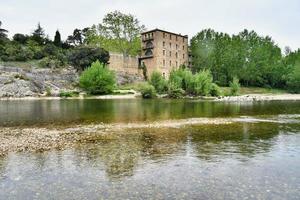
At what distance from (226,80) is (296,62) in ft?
85.8

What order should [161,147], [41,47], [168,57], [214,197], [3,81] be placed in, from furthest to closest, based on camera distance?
[168,57] → [41,47] → [3,81] → [161,147] → [214,197]

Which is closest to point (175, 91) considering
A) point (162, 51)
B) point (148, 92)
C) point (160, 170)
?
point (148, 92)

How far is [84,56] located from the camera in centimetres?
9794

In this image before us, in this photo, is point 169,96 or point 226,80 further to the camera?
point 226,80

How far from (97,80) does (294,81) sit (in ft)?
214

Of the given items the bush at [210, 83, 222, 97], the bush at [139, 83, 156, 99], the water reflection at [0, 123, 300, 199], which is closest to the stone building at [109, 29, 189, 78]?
the bush at [210, 83, 222, 97]

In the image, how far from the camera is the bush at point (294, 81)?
106 metres

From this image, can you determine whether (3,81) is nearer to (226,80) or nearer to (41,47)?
(41,47)

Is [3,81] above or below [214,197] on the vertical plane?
above

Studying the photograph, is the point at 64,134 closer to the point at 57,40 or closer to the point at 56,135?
the point at 56,135

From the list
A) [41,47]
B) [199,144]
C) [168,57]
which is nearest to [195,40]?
[168,57]

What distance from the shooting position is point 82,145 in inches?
729

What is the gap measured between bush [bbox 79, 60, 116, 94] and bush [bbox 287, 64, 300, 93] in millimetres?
60354

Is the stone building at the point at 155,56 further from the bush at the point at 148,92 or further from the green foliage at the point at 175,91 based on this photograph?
the bush at the point at 148,92
